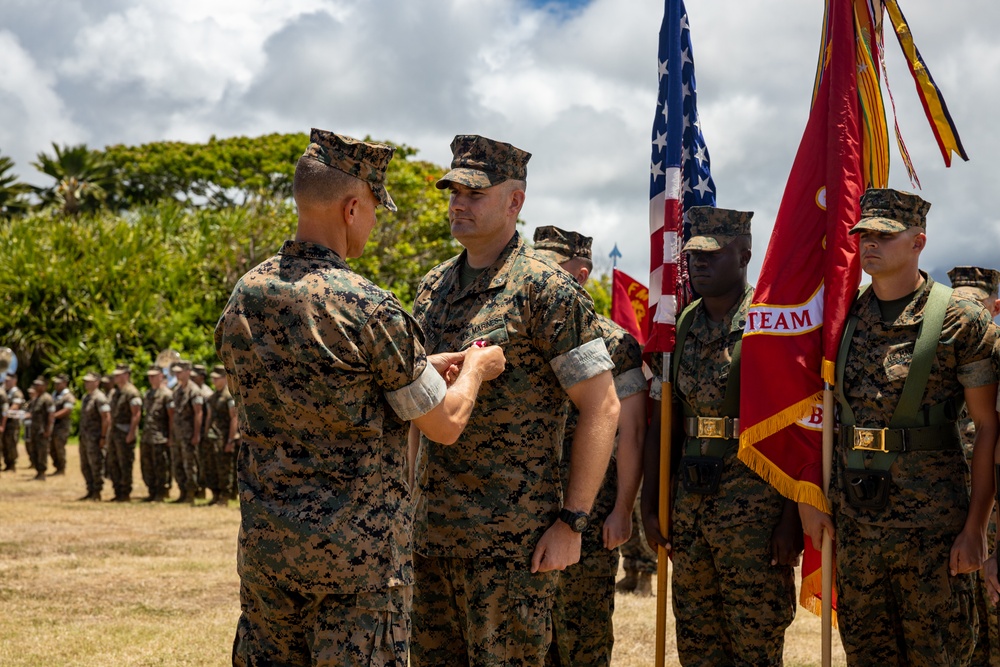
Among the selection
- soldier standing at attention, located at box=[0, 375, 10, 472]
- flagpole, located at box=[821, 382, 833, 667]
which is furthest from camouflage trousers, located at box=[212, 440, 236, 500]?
flagpole, located at box=[821, 382, 833, 667]

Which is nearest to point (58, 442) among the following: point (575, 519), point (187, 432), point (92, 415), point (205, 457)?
point (92, 415)

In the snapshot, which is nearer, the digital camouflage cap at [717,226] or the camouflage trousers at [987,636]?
the digital camouflage cap at [717,226]

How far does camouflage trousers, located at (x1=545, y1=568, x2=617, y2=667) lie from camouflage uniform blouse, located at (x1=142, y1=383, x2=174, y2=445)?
45.8 feet

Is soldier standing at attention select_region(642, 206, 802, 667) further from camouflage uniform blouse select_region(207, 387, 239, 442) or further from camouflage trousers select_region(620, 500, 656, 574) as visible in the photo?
camouflage uniform blouse select_region(207, 387, 239, 442)

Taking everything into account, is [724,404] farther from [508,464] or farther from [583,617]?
[508,464]

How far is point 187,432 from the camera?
669 inches

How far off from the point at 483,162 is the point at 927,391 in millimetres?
2053

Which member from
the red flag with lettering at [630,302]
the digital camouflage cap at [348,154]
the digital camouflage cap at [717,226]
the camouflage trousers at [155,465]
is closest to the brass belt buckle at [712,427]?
the digital camouflage cap at [717,226]

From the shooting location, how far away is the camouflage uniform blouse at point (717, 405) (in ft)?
15.4

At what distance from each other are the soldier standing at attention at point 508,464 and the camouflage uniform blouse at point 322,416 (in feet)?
2.12

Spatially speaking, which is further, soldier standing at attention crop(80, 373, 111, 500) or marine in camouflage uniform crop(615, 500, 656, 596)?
soldier standing at attention crop(80, 373, 111, 500)

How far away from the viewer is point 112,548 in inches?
467

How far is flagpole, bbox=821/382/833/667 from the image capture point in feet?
14.6

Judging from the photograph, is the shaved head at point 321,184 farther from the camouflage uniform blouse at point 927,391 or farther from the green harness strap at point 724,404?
the camouflage uniform blouse at point 927,391
